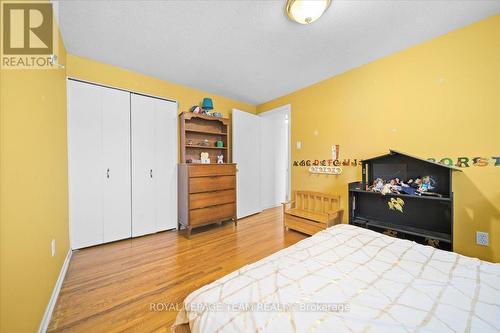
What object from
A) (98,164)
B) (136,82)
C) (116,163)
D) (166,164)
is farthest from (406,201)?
(136,82)

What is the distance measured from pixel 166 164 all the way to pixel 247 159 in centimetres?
152

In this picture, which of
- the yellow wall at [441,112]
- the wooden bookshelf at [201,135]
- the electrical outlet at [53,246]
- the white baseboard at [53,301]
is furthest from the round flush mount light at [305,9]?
the white baseboard at [53,301]

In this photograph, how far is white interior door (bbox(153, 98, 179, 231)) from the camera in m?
2.80

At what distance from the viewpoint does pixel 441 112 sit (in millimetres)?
1911

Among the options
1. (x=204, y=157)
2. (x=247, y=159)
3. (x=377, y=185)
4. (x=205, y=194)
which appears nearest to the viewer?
(x=377, y=185)

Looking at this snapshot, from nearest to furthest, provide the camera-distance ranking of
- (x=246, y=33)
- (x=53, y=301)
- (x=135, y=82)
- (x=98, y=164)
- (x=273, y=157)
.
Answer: (x=53, y=301) < (x=246, y=33) < (x=98, y=164) < (x=135, y=82) < (x=273, y=157)

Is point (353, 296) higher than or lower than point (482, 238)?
higher

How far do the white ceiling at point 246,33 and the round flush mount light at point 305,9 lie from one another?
9 centimetres

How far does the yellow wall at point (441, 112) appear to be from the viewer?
1680 mm

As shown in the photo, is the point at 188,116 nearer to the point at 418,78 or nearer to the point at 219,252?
the point at 219,252

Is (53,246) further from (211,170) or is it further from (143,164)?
(211,170)

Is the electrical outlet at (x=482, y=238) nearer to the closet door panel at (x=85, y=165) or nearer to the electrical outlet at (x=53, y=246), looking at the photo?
the electrical outlet at (x=53, y=246)

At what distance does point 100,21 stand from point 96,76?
93 cm

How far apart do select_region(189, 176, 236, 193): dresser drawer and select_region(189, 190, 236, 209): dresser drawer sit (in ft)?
0.22
